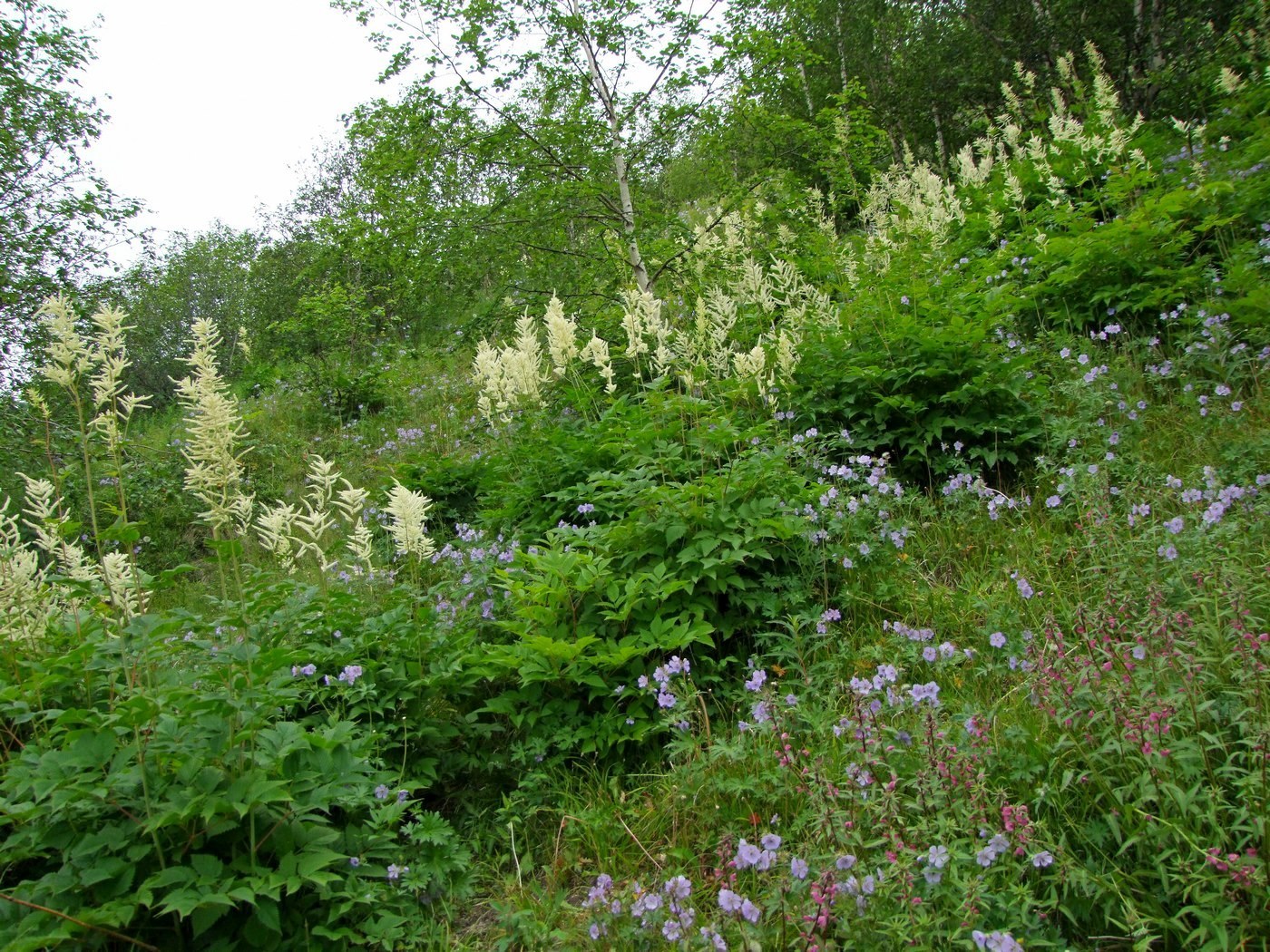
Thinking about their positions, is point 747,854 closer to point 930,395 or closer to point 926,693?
point 926,693

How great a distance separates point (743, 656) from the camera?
3.27 metres

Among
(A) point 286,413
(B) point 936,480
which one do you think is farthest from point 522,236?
(A) point 286,413

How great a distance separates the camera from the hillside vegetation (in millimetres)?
1866

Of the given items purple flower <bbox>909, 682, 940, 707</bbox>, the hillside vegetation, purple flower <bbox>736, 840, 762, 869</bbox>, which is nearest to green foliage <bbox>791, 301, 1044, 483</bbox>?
the hillside vegetation

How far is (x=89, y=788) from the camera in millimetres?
1872

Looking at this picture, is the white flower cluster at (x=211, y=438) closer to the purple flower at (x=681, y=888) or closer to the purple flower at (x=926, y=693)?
the purple flower at (x=681, y=888)

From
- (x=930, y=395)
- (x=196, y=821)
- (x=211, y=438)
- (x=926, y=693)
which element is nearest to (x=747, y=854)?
(x=926, y=693)

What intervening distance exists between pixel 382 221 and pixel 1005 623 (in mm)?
6051

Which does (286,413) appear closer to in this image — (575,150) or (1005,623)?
(575,150)

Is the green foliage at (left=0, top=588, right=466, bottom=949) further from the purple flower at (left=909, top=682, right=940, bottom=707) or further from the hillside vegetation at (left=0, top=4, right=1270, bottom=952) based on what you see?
the purple flower at (left=909, top=682, right=940, bottom=707)

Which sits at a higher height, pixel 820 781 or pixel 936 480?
pixel 936 480

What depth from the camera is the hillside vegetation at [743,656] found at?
187 centimetres

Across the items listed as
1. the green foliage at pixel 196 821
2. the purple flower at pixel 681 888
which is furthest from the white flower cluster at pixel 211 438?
the purple flower at pixel 681 888

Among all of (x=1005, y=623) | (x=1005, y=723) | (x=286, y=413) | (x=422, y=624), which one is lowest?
(x=1005, y=723)
